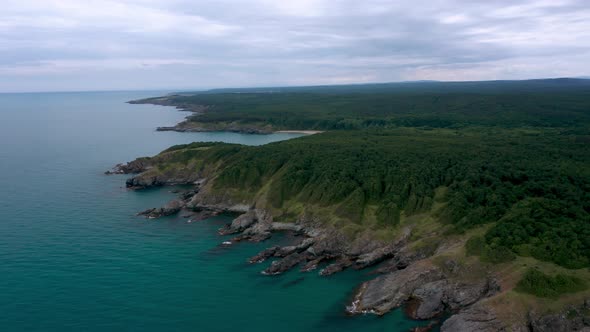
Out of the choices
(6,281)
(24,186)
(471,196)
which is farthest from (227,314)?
(24,186)

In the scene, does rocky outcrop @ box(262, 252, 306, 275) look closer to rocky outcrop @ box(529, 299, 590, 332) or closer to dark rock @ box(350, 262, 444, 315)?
dark rock @ box(350, 262, 444, 315)

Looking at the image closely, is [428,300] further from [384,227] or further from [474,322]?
[384,227]

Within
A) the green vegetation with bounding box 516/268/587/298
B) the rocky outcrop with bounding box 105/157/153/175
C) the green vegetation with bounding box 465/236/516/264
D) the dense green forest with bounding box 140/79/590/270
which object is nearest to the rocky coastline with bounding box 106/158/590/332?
the green vegetation with bounding box 516/268/587/298

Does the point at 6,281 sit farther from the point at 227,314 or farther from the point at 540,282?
the point at 540,282

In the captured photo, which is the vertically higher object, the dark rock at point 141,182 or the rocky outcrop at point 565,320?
the dark rock at point 141,182

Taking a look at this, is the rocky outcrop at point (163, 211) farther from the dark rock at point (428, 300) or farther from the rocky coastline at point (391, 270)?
the dark rock at point (428, 300)

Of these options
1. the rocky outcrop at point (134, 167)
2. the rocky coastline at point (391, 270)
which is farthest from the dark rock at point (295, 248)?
the rocky outcrop at point (134, 167)
